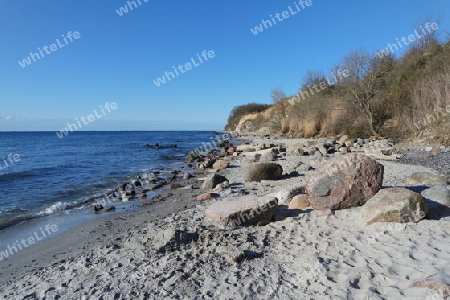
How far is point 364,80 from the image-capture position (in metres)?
25.9

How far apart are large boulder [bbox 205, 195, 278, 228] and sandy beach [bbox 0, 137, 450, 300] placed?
0.48 ft

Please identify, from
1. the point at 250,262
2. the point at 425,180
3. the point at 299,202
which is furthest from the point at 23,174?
the point at 425,180

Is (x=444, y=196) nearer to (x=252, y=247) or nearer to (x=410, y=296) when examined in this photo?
(x=410, y=296)

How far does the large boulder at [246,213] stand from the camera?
634cm

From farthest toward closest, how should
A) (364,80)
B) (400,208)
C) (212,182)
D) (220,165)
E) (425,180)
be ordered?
(364,80), (220,165), (212,182), (425,180), (400,208)

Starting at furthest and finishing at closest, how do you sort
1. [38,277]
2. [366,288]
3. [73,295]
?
[38,277]
[73,295]
[366,288]

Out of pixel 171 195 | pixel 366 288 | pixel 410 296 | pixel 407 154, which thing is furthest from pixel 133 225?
pixel 407 154

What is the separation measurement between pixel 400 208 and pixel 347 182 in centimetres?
118

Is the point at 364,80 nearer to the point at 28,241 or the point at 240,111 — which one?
the point at 28,241

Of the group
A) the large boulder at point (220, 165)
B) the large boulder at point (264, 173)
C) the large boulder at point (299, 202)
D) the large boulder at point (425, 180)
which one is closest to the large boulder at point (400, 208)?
the large boulder at point (299, 202)

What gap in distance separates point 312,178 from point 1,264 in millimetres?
6732

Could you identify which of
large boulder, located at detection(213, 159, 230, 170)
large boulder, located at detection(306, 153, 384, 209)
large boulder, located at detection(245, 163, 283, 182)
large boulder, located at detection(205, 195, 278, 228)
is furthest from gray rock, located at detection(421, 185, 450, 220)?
large boulder, located at detection(213, 159, 230, 170)

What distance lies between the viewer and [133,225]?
7.88 m

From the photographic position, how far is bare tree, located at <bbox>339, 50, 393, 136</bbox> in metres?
25.4
